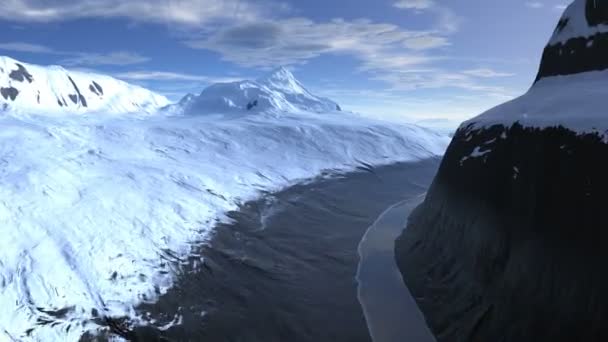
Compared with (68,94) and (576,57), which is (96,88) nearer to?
(68,94)

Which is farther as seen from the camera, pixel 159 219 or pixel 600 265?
pixel 159 219

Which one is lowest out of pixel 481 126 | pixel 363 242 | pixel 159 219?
pixel 363 242

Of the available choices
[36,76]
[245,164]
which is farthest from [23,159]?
[36,76]

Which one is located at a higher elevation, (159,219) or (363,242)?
(159,219)

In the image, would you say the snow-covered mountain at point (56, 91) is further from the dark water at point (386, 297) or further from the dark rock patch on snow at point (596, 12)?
the dark rock patch on snow at point (596, 12)

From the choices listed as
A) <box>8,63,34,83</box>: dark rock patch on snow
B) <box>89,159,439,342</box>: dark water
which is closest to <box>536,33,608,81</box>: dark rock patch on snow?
<box>89,159,439,342</box>: dark water

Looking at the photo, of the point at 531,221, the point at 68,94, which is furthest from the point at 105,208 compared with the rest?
the point at 68,94

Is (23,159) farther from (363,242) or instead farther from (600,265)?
(600,265)

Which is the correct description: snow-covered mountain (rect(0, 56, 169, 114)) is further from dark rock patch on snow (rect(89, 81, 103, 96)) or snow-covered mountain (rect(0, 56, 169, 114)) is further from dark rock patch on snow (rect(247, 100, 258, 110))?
dark rock patch on snow (rect(247, 100, 258, 110))

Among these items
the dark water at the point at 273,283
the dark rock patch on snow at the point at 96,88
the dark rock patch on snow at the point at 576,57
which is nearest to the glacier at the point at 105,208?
the dark water at the point at 273,283
